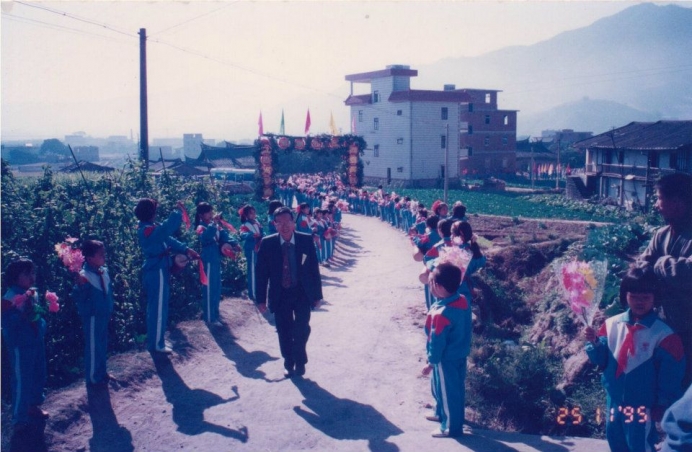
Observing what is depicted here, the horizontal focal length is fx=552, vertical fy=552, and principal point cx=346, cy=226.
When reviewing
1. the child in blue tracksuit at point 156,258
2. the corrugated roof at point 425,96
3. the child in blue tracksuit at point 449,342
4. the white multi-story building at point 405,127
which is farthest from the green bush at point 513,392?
the corrugated roof at point 425,96

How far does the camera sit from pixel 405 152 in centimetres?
5141

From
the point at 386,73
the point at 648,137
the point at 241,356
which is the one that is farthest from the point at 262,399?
the point at 386,73

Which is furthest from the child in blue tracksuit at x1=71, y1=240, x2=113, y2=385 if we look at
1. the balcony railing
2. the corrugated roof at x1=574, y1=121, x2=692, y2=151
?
the corrugated roof at x1=574, y1=121, x2=692, y2=151

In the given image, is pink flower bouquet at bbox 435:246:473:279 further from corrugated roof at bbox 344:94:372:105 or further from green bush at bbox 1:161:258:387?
corrugated roof at bbox 344:94:372:105

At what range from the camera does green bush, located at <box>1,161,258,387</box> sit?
7109mm

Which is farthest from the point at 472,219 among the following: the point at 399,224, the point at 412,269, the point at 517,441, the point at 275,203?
the point at 517,441

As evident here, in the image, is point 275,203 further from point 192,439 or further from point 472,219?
point 472,219

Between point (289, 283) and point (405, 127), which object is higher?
point (405, 127)

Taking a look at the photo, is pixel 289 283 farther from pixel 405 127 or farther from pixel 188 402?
pixel 405 127

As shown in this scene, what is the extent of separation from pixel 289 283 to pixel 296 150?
20.2 meters

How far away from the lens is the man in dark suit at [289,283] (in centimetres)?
643

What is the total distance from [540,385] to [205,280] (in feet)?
15.4

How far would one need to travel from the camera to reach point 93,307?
5836mm

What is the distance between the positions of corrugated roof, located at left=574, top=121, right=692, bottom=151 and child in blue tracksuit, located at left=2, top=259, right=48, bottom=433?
34.7 metres
